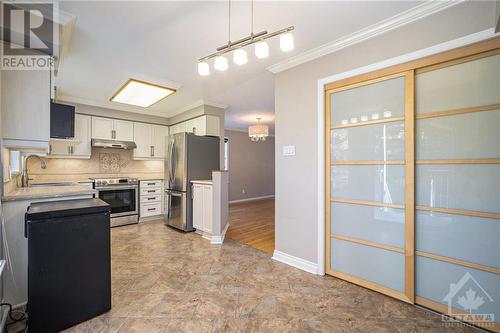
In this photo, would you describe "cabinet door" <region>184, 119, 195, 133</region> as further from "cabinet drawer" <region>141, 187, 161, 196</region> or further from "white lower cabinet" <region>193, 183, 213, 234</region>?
"cabinet drawer" <region>141, 187, 161, 196</region>

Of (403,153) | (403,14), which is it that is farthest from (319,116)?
(403,14)

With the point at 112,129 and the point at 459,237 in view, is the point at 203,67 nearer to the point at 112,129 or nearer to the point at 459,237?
the point at 459,237

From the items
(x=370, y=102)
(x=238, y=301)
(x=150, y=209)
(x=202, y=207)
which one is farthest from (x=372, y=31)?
(x=150, y=209)

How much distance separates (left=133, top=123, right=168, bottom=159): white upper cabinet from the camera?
484 centimetres

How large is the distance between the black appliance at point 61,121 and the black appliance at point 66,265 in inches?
44.6

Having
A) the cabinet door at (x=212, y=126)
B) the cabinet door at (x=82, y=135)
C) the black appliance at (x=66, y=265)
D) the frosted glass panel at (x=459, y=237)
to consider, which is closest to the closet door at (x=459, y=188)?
the frosted glass panel at (x=459, y=237)

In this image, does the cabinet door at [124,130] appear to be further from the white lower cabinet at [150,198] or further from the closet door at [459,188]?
the closet door at [459,188]

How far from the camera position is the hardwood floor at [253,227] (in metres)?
3.45

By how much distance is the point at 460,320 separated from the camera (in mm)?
1697

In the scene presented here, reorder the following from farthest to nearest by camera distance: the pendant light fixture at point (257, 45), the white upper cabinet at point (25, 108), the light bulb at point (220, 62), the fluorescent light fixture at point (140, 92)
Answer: the fluorescent light fixture at point (140, 92) → the white upper cabinet at point (25, 108) → the light bulb at point (220, 62) → the pendant light fixture at point (257, 45)

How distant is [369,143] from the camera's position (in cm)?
216

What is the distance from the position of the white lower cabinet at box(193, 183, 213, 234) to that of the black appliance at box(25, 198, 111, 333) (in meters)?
1.88

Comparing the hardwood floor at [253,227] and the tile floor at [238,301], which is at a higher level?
the tile floor at [238,301]

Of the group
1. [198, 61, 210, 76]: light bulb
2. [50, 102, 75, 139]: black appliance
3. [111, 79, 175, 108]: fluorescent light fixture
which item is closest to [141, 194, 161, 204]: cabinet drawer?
[111, 79, 175, 108]: fluorescent light fixture
